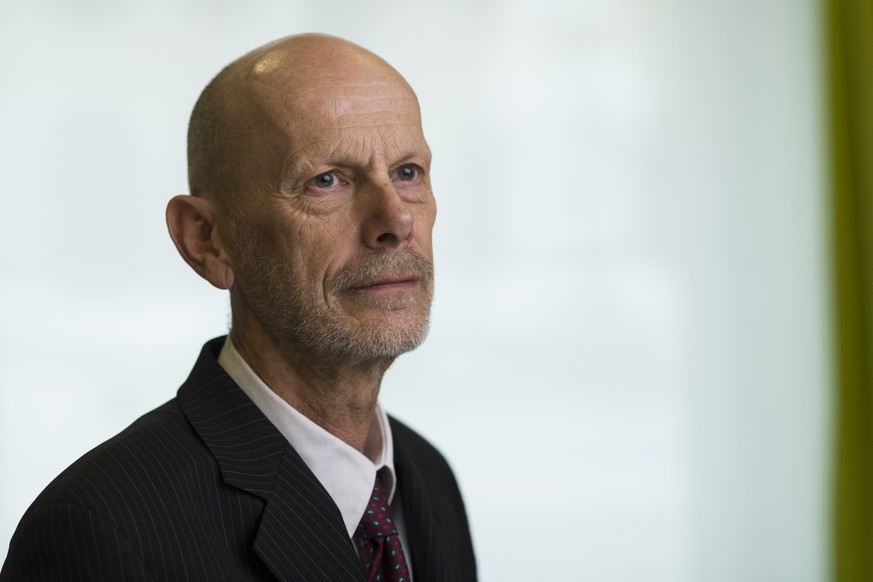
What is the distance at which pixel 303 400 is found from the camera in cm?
153

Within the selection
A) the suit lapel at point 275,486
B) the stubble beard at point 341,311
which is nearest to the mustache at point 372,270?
the stubble beard at point 341,311

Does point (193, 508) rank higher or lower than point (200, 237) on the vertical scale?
lower

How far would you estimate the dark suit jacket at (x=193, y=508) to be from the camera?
122cm

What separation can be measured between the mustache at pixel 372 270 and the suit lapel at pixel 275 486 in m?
0.24

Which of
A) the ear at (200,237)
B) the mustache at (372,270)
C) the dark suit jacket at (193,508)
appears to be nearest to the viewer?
the dark suit jacket at (193,508)

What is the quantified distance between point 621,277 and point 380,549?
1981mm

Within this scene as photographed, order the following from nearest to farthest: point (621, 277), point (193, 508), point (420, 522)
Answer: point (193, 508) → point (420, 522) → point (621, 277)

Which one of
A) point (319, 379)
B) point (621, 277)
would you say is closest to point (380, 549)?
point (319, 379)

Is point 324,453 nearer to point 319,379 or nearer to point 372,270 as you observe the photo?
point 319,379

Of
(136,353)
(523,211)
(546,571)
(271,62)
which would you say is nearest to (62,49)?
A: (136,353)

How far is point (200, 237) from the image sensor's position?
1582 millimetres

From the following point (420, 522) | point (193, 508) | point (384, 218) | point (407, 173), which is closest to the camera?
point (193, 508)

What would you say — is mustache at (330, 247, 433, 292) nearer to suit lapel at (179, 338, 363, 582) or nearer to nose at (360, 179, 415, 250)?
nose at (360, 179, 415, 250)

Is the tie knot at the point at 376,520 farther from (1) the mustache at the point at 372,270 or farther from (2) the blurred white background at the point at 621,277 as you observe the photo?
(2) the blurred white background at the point at 621,277
